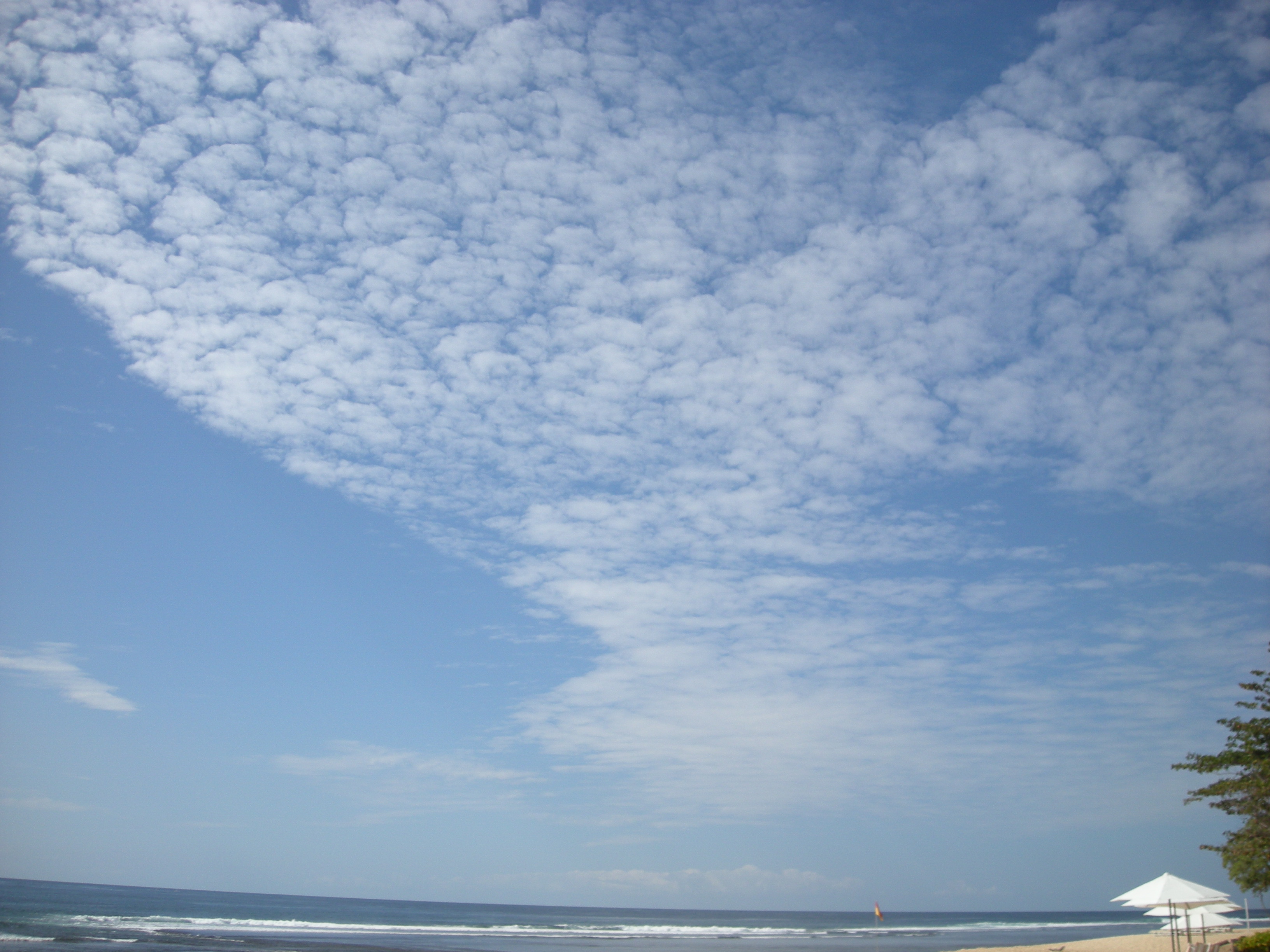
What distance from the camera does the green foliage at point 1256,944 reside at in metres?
15.9

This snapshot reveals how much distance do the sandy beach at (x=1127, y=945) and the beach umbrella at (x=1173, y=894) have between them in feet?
29.5

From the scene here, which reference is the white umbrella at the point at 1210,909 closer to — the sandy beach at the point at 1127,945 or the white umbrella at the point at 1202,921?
the white umbrella at the point at 1202,921

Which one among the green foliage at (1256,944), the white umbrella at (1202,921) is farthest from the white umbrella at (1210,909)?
the green foliage at (1256,944)

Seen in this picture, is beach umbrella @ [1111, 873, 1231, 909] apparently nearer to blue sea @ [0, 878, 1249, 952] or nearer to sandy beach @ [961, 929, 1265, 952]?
sandy beach @ [961, 929, 1265, 952]

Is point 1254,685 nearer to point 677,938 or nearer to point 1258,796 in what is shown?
point 1258,796

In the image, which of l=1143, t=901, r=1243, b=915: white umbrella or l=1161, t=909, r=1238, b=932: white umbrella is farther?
l=1161, t=909, r=1238, b=932: white umbrella

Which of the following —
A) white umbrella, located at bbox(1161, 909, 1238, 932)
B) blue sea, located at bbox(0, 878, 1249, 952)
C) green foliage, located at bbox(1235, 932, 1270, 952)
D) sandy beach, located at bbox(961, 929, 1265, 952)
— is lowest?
blue sea, located at bbox(0, 878, 1249, 952)

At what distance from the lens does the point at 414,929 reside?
5634cm

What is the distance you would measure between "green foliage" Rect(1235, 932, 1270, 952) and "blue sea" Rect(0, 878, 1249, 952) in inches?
971

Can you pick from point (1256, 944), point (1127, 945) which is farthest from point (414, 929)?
point (1256, 944)

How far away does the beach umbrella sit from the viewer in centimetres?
1983

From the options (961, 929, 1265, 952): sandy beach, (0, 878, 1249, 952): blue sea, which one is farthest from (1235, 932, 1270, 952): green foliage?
(0, 878, 1249, 952): blue sea

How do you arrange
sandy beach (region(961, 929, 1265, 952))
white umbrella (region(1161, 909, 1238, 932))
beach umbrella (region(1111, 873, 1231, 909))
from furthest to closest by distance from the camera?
sandy beach (region(961, 929, 1265, 952)), white umbrella (region(1161, 909, 1238, 932)), beach umbrella (region(1111, 873, 1231, 909))

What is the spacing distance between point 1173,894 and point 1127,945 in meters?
15.9
